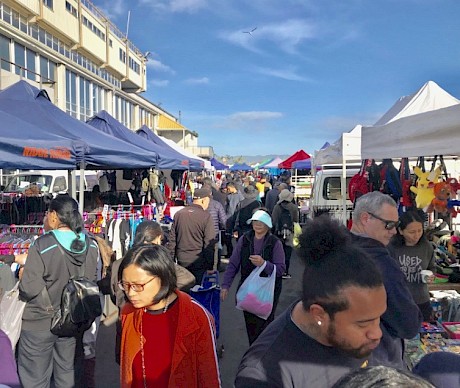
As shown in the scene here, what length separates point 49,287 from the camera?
309 centimetres

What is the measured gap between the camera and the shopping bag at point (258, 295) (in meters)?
3.82

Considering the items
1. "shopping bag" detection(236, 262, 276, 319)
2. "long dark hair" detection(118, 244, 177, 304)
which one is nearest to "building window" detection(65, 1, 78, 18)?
"shopping bag" detection(236, 262, 276, 319)

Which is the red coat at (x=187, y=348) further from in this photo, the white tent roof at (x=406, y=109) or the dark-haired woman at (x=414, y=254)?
Result: the white tent roof at (x=406, y=109)

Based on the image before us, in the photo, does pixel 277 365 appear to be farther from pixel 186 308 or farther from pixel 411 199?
pixel 411 199

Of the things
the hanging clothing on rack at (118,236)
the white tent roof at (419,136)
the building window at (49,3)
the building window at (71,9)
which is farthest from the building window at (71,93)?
the white tent roof at (419,136)

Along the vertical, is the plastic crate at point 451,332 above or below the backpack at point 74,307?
below

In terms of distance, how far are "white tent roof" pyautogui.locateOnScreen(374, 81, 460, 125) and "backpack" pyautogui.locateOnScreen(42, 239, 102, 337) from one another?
429cm

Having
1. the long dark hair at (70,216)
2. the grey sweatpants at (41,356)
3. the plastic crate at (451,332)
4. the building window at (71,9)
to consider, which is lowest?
the grey sweatpants at (41,356)

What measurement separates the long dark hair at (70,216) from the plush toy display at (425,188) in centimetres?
344

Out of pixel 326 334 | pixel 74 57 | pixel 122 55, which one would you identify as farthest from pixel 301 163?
pixel 122 55

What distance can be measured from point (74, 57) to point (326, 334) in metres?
29.4

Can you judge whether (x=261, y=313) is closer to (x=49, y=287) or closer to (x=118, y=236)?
(x=49, y=287)

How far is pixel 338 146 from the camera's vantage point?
6.89 m

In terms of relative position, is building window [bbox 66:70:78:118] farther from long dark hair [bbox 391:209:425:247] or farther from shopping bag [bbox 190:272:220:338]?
long dark hair [bbox 391:209:425:247]
